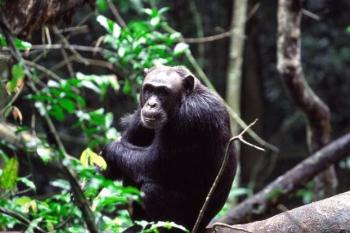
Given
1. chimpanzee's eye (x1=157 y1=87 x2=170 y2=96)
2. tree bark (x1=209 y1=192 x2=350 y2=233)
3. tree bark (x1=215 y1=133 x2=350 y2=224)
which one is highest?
chimpanzee's eye (x1=157 y1=87 x2=170 y2=96)

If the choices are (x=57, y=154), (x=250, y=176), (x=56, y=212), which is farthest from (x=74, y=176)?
(x=250, y=176)

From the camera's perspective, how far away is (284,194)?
6914 millimetres

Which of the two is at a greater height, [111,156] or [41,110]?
[41,110]

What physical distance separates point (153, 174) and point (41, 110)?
244 cm

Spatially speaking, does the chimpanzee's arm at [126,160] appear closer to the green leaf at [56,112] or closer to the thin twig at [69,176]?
the green leaf at [56,112]

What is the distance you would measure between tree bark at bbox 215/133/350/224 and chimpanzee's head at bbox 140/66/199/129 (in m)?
2.16

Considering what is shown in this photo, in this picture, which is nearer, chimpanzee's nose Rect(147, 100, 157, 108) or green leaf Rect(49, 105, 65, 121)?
green leaf Rect(49, 105, 65, 121)

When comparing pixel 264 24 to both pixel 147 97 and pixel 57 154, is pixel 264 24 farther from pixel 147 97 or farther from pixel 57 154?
pixel 57 154

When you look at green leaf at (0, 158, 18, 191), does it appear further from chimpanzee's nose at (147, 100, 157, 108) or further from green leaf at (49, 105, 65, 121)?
chimpanzee's nose at (147, 100, 157, 108)

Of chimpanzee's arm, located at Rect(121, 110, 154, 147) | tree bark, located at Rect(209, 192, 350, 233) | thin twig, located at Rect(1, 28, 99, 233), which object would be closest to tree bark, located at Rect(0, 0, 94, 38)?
chimpanzee's arm, located at Rect(121, 110, 154, 147)

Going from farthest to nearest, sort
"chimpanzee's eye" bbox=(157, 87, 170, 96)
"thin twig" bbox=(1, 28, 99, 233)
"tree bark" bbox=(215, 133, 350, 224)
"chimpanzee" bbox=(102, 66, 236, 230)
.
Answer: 1. "tree bark" bbox=(215, 133, 350, 224)
2. "chimpanzee's eye" bbox=(157, 87, 170, 96)
3. "chimpanzee" bbox=(102, 66, 236, 230)
4. "thin twig" bbox=(1, 28, 99, 233)

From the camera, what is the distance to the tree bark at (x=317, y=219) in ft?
12.9

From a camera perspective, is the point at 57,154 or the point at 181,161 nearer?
the point at 57,154

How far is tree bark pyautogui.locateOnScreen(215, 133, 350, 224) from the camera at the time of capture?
265 inches
